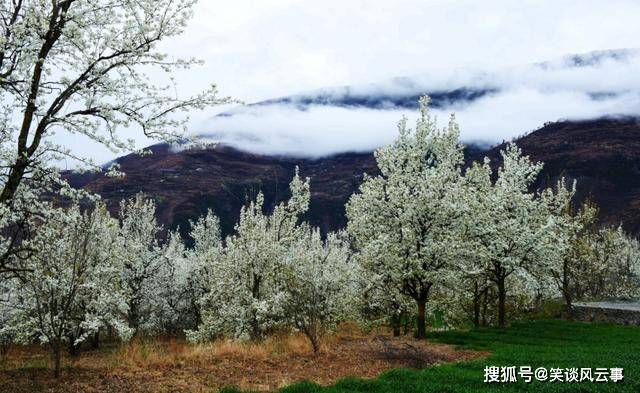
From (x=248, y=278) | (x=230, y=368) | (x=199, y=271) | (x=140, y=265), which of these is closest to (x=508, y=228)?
(x=248, y=278)

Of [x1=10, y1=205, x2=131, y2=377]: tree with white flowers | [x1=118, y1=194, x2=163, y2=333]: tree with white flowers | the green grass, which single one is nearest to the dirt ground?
[x1=10, y1=205, x2=131, y2=377]: tree with white flowers

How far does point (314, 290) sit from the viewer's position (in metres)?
22.2

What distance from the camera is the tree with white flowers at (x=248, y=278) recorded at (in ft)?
86.1

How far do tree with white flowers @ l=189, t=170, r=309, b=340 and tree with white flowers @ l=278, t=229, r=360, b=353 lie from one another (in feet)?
3.47

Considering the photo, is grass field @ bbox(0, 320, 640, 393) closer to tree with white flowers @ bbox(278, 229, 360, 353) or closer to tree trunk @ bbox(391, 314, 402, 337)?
tree with white flowers @ bbox(278, 229, 360, 353)

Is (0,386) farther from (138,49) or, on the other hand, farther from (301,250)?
(301,250)

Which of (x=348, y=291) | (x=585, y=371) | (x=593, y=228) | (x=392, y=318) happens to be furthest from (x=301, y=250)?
(x=593, y=228)

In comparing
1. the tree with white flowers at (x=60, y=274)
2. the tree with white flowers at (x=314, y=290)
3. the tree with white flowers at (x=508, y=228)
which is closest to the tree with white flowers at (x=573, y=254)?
the tree with white flowers at (x=508, y=228)

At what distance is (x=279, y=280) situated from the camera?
26.7m

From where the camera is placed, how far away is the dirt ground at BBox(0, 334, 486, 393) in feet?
47.5

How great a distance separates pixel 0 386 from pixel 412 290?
62.3 feet

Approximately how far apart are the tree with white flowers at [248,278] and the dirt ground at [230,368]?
3.03m

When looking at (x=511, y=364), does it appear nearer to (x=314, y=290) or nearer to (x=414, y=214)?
(x=314, y=290)

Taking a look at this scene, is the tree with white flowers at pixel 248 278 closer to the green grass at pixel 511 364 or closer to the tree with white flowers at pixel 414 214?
the tree with white flowers at pixel 414 214
